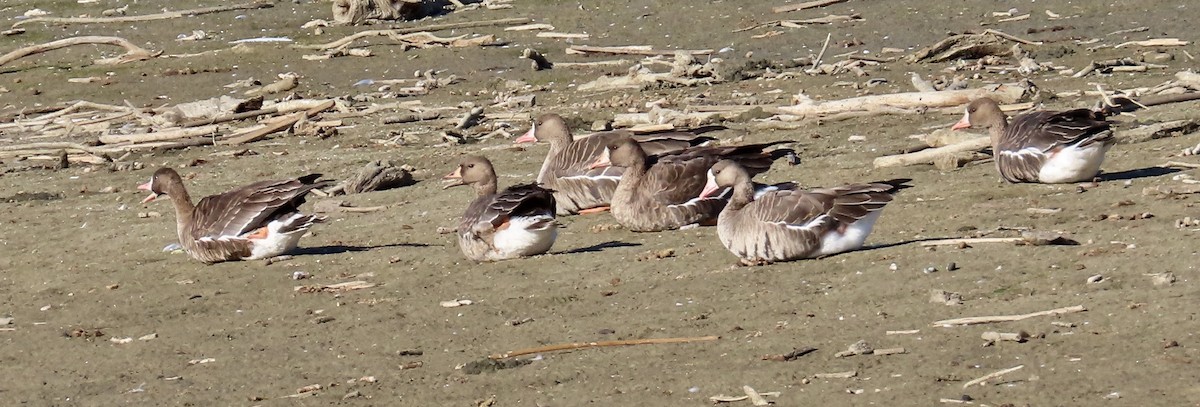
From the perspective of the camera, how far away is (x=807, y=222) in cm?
952

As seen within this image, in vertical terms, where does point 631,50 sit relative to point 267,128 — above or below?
below

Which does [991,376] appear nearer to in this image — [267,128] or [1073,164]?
[1073,164]

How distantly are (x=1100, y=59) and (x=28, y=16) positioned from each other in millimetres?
16332

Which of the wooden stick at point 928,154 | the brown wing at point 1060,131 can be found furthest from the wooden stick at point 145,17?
the brown wing at point 1060,131

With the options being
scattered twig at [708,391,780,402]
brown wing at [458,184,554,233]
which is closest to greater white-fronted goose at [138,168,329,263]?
brown wing at [458,184,554,233]

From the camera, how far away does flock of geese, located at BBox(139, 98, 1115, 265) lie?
9.59 metres

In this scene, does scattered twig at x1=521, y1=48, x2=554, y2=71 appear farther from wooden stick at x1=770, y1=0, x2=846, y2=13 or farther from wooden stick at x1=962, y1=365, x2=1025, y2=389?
wooden stick at x1=962, y1=365, x2=1025, y2=389

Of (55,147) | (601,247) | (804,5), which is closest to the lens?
(601,247)

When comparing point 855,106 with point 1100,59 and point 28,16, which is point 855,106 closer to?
point 1100,59

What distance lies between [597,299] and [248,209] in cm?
326

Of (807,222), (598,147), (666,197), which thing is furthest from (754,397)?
(598,147)

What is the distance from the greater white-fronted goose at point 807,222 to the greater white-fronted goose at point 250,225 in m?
3.31

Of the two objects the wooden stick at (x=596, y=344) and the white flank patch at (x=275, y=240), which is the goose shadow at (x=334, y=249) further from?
the wooden stick at (x=596, y=344)

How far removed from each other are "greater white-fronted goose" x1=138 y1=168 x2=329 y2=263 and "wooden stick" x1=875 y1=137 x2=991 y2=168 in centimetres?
447
